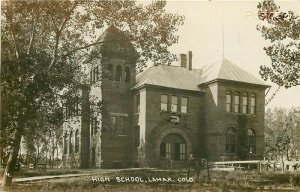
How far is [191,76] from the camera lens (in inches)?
938

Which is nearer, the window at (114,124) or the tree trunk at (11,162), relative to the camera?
the tree trunk at (11,162)

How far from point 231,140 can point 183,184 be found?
1054cm

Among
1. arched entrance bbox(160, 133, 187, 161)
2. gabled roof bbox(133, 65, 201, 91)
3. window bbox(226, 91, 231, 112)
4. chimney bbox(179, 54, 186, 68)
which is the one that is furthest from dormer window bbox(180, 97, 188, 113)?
chimney bbox(179, 54, 186, 68)

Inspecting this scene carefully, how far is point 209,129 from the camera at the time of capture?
2275cm

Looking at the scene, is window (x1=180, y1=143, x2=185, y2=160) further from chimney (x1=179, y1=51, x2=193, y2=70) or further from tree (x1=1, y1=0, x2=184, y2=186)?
tree (x1=1, y1=0, x2=184, y2=186)

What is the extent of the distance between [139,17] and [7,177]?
6.47m

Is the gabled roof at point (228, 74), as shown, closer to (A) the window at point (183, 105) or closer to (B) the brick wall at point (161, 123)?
(B) the brick wall at point (161, 123)

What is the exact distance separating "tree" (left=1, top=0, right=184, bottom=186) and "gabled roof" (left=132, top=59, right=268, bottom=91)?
19.2ft

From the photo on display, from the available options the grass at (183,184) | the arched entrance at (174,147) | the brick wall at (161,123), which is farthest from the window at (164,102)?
the grass at (183,184)

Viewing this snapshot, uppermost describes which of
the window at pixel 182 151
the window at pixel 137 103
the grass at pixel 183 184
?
the window at pixel 137 103

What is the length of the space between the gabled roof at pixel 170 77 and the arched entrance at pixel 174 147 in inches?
103

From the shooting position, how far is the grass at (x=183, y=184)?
12.5 m

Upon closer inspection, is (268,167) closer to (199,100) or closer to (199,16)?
(199,100)

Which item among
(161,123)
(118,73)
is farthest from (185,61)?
(118,73)
